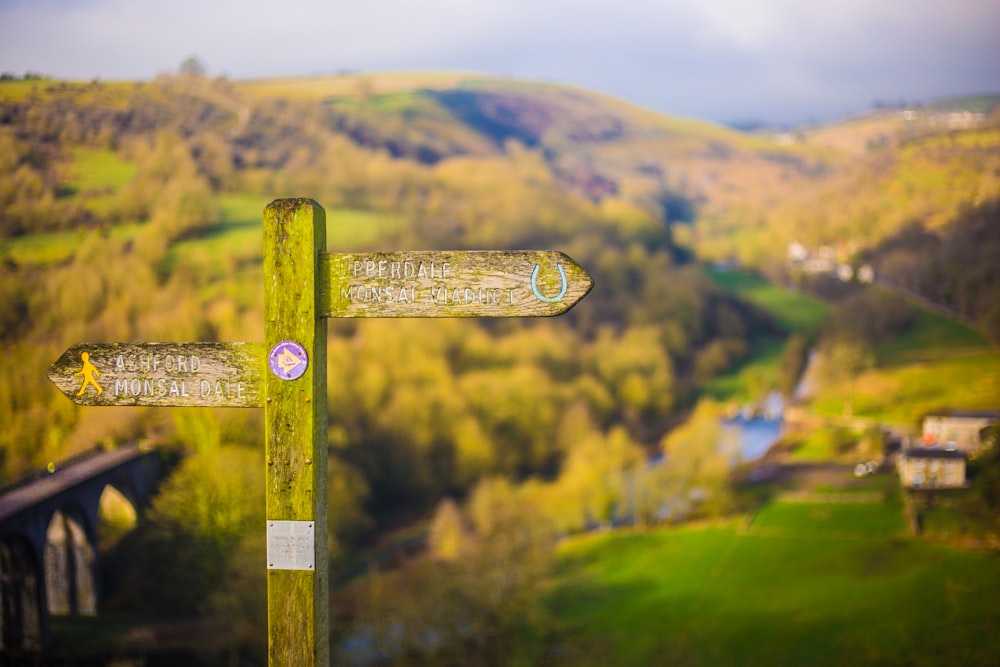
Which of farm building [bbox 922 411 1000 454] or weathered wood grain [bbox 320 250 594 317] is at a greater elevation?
weathered wood grain [bbox 320 250 594 317]

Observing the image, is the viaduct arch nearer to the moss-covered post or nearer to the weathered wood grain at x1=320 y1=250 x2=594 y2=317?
the moss-covered post

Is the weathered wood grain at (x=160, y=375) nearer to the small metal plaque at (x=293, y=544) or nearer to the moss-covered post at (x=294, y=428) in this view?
the moss-covered post at (x=294, y=428)

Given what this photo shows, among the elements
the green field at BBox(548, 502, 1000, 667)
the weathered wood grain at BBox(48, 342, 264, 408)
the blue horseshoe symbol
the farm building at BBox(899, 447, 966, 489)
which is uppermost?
the blue horseshoe symbol

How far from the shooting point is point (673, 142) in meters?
69.9

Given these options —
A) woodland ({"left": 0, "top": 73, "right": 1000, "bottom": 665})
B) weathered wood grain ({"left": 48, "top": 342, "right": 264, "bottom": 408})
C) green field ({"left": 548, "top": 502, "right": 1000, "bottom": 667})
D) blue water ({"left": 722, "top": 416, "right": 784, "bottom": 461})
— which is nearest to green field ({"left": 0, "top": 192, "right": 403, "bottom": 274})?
woodland ({"left": 0, "top": 73, "right": 1000, "bottom": 665})

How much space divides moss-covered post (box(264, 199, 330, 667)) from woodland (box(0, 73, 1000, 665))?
45.2ft

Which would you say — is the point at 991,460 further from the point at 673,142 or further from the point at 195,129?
the point at 673,142

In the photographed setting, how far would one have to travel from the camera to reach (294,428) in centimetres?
330

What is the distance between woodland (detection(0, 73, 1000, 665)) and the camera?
782 inches

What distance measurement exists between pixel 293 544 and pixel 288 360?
77 centimetres

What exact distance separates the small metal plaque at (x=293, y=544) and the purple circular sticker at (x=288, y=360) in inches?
24.4

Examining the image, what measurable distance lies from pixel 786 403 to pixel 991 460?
22629 mm

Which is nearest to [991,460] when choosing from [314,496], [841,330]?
[314,496]

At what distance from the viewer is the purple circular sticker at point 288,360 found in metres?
3.28
